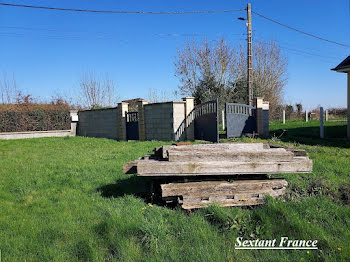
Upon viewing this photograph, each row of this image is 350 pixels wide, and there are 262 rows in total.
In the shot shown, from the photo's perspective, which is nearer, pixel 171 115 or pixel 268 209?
pixel 268 209

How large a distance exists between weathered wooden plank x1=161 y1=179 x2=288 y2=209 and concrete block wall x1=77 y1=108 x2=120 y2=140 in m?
12.6

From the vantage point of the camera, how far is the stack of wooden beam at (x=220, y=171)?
3.47 meters

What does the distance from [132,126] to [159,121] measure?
2292 mm

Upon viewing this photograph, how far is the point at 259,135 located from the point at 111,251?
1068 centimetres

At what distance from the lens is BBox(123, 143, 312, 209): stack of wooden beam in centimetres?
347

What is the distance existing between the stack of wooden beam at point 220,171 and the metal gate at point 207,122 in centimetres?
663

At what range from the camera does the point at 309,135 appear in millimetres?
12070

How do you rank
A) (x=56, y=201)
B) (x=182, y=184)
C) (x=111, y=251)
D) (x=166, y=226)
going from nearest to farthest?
(x=111, y=251) < (x=166, y=226) < (x=182, y=184) < (x=56, y=201)

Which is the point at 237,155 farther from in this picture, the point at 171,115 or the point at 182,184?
the point at 171,115

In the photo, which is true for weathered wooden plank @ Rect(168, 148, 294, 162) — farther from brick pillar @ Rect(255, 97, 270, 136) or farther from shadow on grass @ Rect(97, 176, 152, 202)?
brick pillar @ Rect(255, 97, 270, 136)

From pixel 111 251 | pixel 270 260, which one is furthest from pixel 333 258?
pixel 111 251

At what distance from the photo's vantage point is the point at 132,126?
14789mm

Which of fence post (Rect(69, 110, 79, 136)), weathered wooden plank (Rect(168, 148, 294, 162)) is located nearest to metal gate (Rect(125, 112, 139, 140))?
fence post (Rect(69, 110, 79, 136))

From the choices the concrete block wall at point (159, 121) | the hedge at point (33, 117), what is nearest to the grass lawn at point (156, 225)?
the concrete block wall at point (159, 121)
